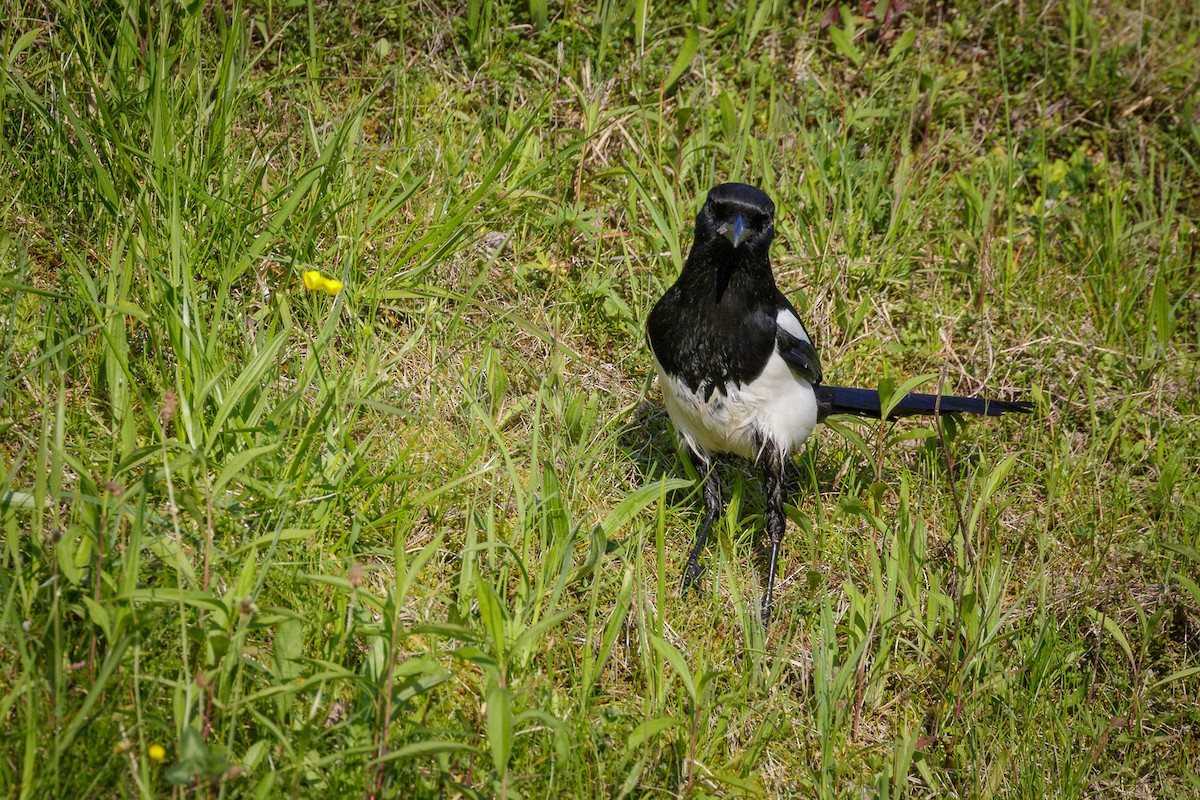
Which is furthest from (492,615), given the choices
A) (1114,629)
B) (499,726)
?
(1114,629)

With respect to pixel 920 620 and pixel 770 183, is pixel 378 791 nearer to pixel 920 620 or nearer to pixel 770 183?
pixel 920 620

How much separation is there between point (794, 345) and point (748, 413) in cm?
25

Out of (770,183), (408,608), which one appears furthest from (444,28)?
(408,608)

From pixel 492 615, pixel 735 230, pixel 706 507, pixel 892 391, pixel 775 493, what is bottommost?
pixel 706 507

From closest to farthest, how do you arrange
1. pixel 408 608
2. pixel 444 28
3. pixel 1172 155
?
pixel 408 608
pixel 444 28
pixel 1172 155

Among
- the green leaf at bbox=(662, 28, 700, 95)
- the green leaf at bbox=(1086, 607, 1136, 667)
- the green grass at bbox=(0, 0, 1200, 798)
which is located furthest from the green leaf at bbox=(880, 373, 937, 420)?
the green leaf at bbox=(662, 28, 700, 95)

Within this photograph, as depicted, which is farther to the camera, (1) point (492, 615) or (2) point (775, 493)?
(2) point (775, 493)

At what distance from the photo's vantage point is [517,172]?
12.7ft

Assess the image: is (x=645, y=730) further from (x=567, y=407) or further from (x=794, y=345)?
(x=794, y=345)

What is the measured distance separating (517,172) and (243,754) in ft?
7.66

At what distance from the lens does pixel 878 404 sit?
11.3 feet

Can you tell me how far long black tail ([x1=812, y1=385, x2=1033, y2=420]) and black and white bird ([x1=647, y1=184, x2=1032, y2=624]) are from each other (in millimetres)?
30

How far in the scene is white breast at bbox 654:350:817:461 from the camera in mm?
3211

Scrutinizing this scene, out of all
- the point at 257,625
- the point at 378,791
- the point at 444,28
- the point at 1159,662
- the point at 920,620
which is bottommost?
the point at 1159,662
